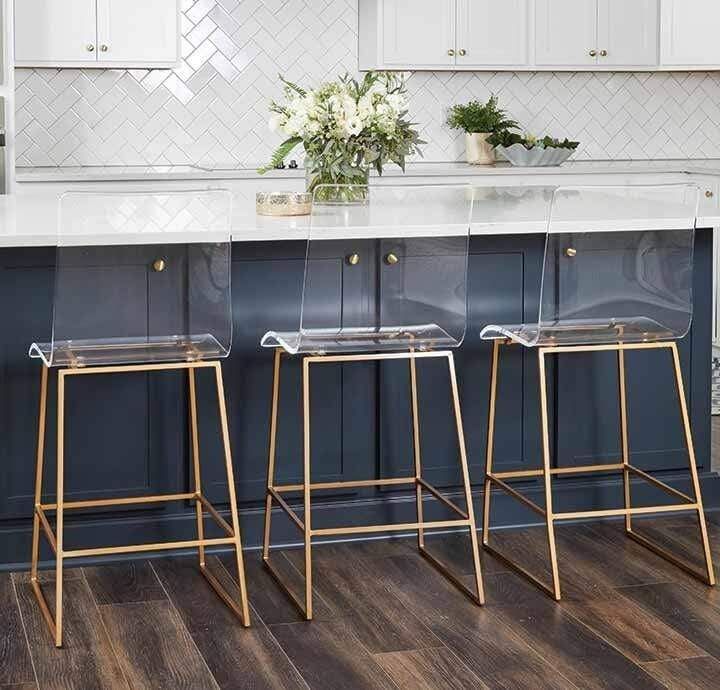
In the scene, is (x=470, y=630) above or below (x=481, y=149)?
below

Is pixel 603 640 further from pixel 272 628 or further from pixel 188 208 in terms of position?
pixel 188 208

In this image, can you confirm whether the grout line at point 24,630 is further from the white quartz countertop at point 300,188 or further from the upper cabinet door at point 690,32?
the upper cabinet door at point 690,32

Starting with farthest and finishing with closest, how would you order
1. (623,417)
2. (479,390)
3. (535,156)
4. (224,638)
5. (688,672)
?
(535,156)
(479,390)
(623,417)
(224,638)
(688,672)

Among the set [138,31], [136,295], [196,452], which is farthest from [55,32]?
[136,295]

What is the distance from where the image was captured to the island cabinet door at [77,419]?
3.47 m

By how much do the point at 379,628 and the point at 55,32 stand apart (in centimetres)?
342

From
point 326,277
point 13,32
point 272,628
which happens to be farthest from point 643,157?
point 272,628

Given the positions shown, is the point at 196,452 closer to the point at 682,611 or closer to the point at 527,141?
the point at 682,611

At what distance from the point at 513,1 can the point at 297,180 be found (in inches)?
55.0

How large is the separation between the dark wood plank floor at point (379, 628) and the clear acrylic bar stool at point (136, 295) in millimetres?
124

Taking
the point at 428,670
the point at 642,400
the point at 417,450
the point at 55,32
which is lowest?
the point at 428,670

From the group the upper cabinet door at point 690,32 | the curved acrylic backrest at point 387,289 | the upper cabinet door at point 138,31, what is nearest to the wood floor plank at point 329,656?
the curved acrylic backrest at point 387,289

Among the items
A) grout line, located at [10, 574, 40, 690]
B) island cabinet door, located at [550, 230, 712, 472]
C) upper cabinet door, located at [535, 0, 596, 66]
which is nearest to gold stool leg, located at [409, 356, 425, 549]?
island cabinet door, located at [550, 230, 712, 472]

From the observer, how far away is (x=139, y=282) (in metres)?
3.03
